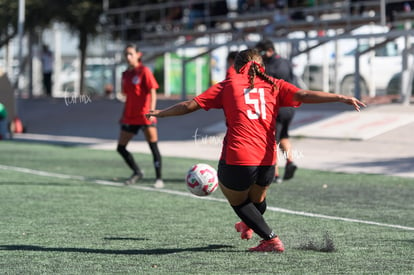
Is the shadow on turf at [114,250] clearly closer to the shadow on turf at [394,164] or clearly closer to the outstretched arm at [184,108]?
the outstretched arm at [184,108]

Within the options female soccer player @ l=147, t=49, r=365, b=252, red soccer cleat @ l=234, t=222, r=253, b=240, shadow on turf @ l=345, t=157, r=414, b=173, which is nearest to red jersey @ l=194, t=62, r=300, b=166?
female soccer player @ l=147, t=49, r=365, b=252

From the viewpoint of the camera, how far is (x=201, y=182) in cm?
862

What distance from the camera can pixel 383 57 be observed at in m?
24.0

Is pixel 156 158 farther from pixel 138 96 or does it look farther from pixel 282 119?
pixel 282 119

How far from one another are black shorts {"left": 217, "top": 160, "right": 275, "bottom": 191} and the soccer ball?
3.52 feet

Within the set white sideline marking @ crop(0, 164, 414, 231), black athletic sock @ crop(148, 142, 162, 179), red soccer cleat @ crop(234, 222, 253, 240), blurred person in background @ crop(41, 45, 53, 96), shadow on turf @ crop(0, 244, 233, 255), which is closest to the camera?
shadow on turf @ crop(0, 244, 233, 255)

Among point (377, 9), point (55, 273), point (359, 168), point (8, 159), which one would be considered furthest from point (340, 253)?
point (377, 9)

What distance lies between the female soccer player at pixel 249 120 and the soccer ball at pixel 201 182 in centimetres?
102

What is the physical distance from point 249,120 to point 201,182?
140 cm

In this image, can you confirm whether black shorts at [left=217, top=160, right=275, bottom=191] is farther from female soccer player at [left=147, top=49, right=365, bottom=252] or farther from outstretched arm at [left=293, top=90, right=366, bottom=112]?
outstretched arm at [left=293, top=90, right=366, bottom=112]

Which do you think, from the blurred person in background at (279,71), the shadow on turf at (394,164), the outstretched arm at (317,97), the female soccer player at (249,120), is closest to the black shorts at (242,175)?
the female soccer player at (249,120)

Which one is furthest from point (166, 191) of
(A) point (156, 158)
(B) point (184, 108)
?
(B) point (184, 108)

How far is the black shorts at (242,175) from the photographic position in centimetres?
737

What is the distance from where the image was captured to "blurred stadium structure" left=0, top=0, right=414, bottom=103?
24.1 meters
